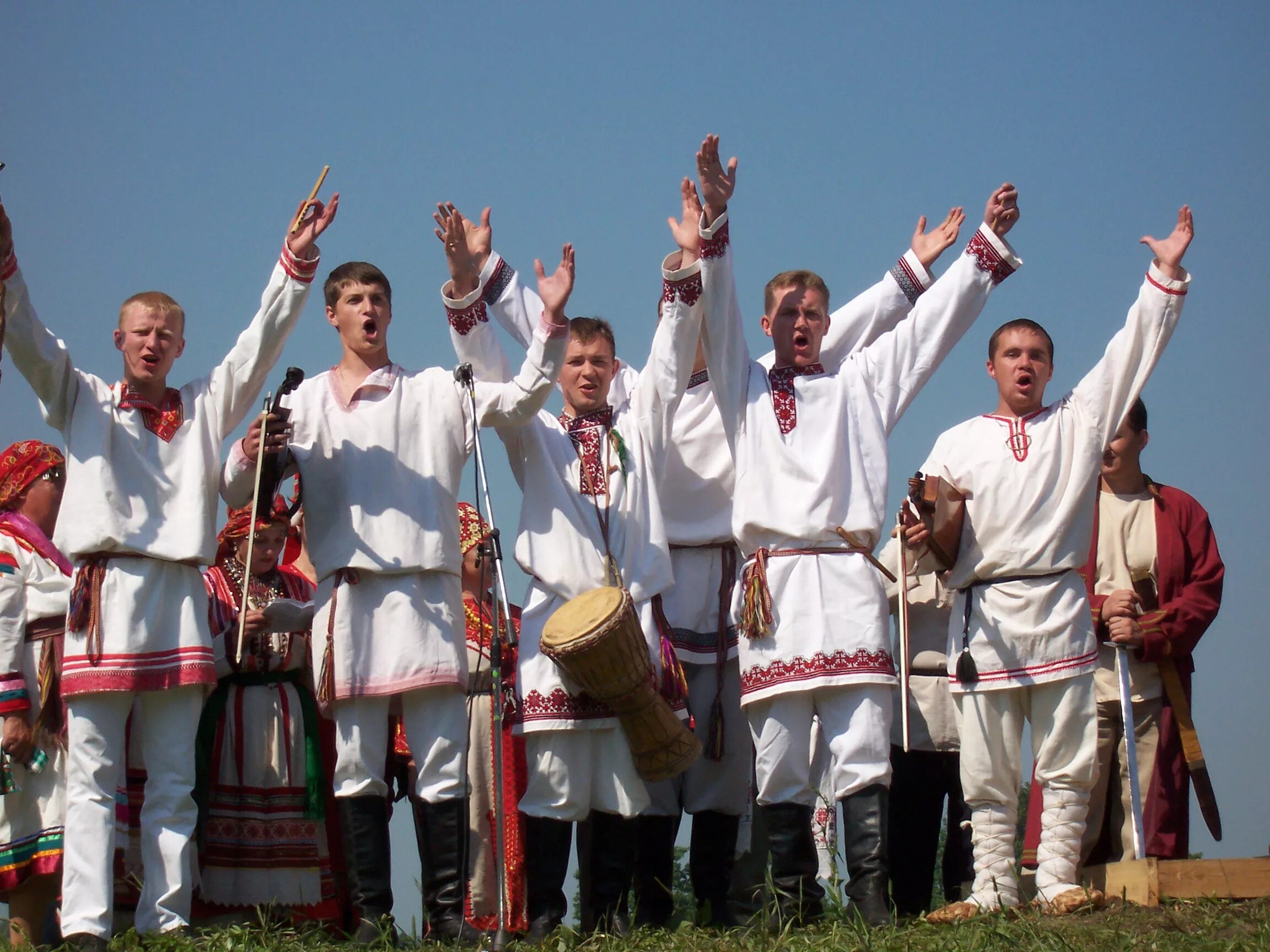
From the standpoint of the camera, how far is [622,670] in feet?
19.0

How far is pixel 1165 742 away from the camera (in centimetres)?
689

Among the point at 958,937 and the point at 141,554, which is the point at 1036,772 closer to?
the point at 958,937

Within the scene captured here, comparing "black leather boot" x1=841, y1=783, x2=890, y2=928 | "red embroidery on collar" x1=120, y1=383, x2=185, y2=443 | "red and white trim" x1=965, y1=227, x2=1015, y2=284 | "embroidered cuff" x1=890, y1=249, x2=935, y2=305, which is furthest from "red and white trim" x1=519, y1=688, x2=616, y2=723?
"embroidered cuff" x1=890, y1=249, x2=935, y2=305

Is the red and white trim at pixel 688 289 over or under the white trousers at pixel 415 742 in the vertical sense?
over

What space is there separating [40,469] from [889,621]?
3502 millimetres

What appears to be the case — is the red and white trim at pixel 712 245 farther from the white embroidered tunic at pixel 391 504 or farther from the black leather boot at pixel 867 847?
the black leather boot at pixel 867 847

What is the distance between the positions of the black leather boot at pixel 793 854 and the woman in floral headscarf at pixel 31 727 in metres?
2.61

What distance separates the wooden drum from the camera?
5.68m

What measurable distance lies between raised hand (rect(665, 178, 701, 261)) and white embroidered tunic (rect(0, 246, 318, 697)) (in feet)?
4.56

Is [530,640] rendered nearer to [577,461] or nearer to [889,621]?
[577,461]

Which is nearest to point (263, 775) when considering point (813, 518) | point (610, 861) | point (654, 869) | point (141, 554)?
point (141, 554)

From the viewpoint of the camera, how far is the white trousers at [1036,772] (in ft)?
19.2

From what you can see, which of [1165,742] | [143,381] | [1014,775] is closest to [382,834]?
[143,381]

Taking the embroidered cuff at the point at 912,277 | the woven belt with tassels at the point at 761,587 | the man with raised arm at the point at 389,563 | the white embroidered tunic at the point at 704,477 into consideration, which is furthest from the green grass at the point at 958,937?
the embroidered cuff at the point at 912,277
